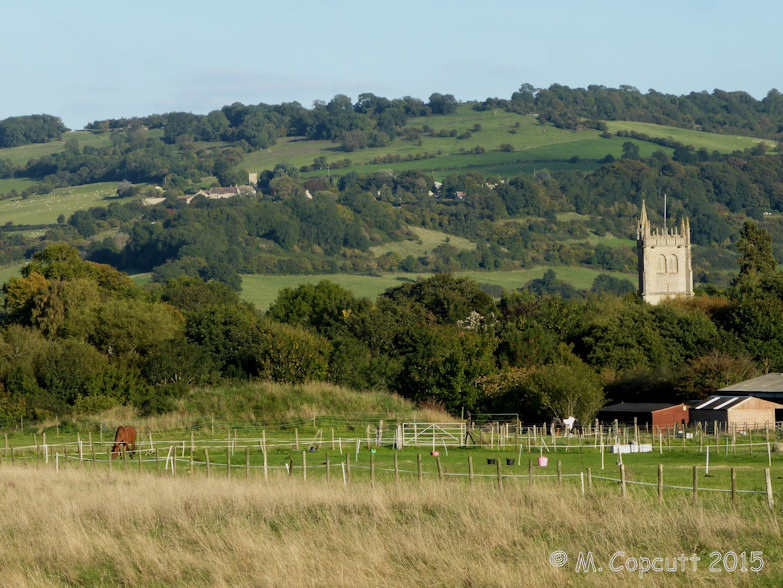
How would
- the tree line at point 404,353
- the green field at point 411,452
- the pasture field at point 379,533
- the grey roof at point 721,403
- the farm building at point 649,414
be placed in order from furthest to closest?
the tree line at point 404,353 < the farm building at point 649,414 < the grey roof at point 721,403 < the green field at point 411,452 < the pasture field at point 379,533

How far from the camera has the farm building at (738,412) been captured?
172 feet

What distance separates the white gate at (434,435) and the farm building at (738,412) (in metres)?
12.1

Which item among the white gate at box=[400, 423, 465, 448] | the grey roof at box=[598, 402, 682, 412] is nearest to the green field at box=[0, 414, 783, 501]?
the white gate at box=[400, 423, 465, 448]

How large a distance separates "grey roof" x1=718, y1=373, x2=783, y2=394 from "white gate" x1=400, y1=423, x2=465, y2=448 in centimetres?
1550

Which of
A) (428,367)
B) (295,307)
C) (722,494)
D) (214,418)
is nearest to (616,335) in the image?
(428,367)

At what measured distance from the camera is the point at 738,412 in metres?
52.9

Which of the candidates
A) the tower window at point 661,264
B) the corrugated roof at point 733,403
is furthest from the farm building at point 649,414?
the tower window at point 661,264

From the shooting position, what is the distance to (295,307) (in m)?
99.8

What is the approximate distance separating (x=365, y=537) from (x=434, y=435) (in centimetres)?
2544

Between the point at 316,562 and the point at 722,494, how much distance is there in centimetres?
940

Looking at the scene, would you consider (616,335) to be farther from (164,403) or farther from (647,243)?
(647,243)

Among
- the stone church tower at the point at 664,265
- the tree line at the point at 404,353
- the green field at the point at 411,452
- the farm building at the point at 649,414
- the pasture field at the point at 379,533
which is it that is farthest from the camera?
the stone church tower at the point at 664,265

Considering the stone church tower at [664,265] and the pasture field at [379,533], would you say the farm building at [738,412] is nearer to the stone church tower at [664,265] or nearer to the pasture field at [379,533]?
the pasture field at [379,533]

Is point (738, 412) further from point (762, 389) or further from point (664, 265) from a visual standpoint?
point (664, 265)
